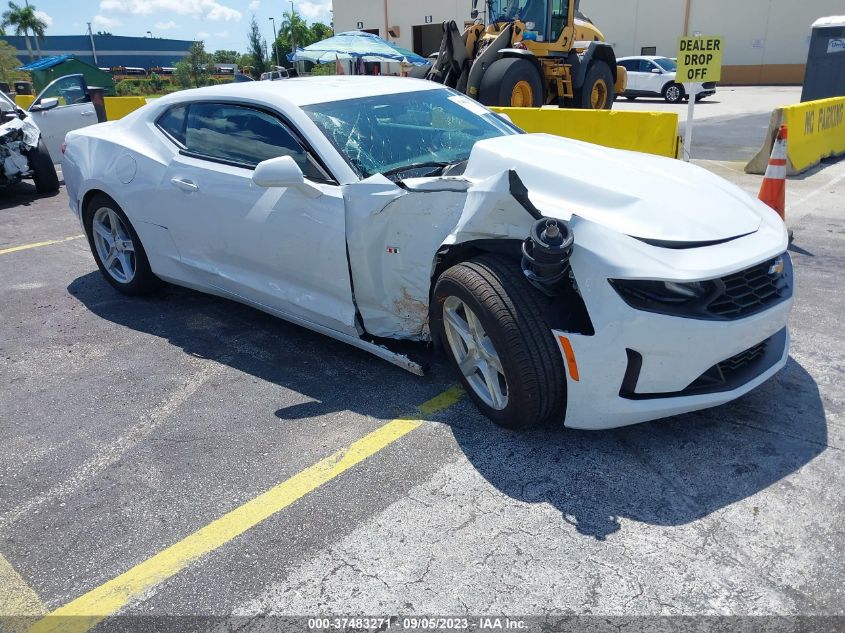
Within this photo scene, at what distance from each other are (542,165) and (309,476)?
1.75 meters

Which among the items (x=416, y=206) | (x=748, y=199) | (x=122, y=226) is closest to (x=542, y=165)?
(x=416, y=206)

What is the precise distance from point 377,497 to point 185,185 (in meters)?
2.44

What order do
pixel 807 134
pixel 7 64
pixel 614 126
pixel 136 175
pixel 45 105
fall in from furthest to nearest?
pixel 7 64 < pixel 45 105 < pixel 807 134 < pixel 614 126 < pixel 136 175

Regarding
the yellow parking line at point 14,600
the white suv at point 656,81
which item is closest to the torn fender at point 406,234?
the yellow parking line at point 14,600

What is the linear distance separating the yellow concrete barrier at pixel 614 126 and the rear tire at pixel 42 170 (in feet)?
19.7

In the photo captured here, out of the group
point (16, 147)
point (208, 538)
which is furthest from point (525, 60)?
point (208, 538)

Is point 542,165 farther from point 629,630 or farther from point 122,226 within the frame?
point 122,226

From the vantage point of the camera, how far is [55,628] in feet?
6.90

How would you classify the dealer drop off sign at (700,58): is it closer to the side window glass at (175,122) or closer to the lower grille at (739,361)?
the lower grille at (739,361)

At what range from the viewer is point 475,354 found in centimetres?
306

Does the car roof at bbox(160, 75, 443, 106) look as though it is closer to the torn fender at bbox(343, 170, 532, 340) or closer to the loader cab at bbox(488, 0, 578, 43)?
the torn fender at bbox(343, 170, 532, 340)

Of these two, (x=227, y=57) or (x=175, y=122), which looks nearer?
(x=175, y=122)

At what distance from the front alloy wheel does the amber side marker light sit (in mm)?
299

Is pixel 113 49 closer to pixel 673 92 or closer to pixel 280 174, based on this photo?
pixel 673 92
